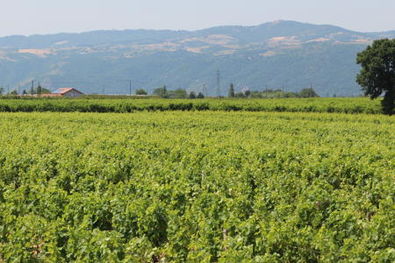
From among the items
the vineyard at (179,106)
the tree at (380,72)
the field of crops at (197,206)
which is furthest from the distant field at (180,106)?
the field of crops at (197,206)

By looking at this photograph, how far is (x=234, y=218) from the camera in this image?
25.1 feet

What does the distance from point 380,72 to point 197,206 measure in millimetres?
43643

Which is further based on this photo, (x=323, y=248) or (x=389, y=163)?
(x=389, y=163)

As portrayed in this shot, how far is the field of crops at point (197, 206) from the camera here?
6816 millimetres

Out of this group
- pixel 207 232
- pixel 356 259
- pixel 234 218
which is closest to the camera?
pixel 356 259

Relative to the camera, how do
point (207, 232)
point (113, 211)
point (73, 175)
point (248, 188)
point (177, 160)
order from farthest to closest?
point (177, 160)
point (73, 175)
point (248, 188)
point (113, 211)
point (207, 232)

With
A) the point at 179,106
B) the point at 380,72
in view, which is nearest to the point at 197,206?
the point at 380,72

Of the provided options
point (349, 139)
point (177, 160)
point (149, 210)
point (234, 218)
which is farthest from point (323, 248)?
point (349, 139)

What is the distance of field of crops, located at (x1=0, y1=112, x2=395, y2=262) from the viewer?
6.82m

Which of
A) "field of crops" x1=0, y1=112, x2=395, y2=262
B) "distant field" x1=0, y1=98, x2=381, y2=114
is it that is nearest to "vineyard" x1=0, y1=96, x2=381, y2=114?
"distant field" x1=0, y1=98, x2=381, y2=114

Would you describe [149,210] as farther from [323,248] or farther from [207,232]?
[323,248]

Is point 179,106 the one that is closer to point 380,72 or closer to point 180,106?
point 180,106

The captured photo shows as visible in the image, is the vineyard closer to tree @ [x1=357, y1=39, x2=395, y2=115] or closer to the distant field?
the distant field

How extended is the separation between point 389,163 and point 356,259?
24.3 feet
